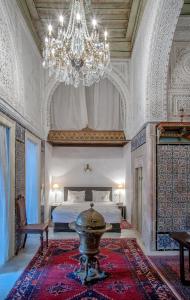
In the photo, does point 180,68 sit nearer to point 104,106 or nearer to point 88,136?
point 104,106

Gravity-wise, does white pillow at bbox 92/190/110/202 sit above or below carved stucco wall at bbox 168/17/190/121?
below

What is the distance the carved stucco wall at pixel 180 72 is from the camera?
651cm

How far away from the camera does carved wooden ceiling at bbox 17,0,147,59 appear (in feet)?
22.5

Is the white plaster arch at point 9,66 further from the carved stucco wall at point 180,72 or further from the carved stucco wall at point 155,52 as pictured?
the carved stucco wall at point 180,72

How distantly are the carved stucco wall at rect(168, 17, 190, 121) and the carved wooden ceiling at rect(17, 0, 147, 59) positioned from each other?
3.63ft

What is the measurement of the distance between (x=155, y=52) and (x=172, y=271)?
4.23m

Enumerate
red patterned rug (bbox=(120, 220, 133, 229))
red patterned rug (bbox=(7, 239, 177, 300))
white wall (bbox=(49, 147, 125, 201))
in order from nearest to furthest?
red patterned rug (bbox=(7, 239, 177, 300)), red patterned rug (bbox=(120, 220, 133, 229)), white wall (bbox=(49, 147, 125, 201))

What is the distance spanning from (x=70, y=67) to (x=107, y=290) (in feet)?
12.4

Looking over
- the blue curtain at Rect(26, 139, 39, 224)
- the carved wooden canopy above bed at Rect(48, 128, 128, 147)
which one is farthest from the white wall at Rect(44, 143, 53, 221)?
the blue curtain at Rect(26, 139, 39, 224)

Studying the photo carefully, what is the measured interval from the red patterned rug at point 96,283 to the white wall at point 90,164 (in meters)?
4.56

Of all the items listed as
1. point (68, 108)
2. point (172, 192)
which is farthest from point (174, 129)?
point (68, 108)

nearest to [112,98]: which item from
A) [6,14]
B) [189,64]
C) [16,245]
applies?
[189,64]

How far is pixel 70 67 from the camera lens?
5461mm

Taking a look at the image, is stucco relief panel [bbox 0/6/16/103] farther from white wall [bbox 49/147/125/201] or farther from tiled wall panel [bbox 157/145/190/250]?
white wall [bbox 49/147/125/201]
